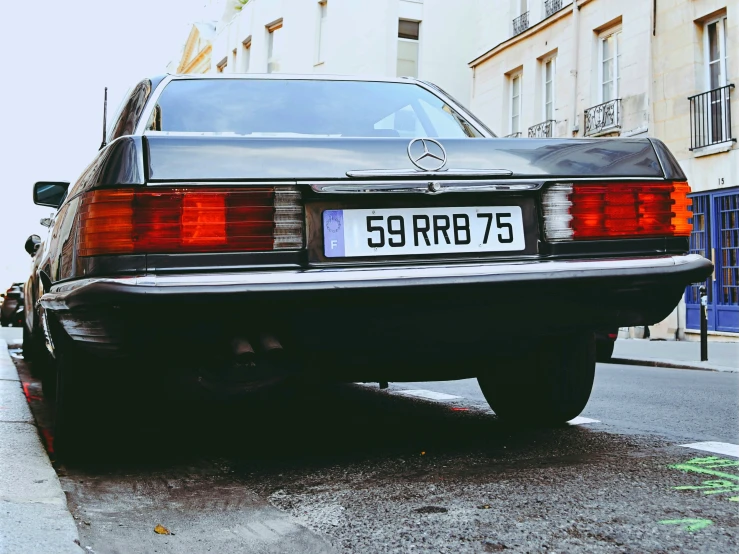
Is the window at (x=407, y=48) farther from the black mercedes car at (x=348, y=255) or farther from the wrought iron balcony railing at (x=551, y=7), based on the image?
the black mercedes car at (x=348, y=255)

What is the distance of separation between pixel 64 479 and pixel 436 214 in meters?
1.66

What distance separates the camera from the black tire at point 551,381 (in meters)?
4.12

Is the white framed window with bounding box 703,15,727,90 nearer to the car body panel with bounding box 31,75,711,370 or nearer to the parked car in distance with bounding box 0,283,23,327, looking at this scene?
the car body panel with bounding box 31,75,711,370

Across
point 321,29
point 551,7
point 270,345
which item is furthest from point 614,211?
point 321,29

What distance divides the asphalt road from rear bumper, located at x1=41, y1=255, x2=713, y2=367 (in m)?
0.45

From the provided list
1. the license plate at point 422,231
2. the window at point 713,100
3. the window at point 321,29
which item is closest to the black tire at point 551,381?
the license plate at point 422,231

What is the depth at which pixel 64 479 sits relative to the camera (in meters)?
3.33

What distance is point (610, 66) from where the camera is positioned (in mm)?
19047

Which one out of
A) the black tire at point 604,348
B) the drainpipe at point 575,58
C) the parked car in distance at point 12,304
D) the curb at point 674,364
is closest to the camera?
the black tire at point 604,348

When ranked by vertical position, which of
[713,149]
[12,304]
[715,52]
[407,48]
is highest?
[407,48]

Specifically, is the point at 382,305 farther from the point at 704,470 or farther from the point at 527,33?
the point at 527,33

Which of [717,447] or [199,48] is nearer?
[717,447]

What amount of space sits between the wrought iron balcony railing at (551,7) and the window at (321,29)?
33.3ft

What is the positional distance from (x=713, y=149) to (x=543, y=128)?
5398 millimetres
